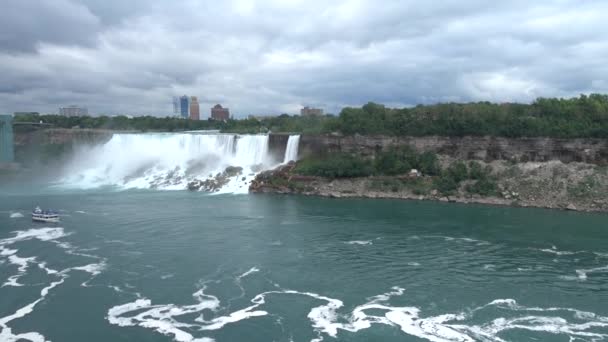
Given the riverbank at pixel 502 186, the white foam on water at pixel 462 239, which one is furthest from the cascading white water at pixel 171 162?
the white foam on water at pixel 462 239

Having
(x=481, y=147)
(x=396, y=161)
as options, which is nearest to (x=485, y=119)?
(x=481, y=147)

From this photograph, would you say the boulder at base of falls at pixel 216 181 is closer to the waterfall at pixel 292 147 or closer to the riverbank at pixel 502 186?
the riverbank at pixel 502 186

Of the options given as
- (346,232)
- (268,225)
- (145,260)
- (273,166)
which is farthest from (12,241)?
(273,166)

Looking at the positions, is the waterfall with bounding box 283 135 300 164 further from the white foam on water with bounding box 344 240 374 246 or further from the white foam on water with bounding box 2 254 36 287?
the white foam on water with bounding box 2 254 36 287

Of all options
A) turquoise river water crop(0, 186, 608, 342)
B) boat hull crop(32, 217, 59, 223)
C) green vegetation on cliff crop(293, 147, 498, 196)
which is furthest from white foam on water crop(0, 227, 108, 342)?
green vegetation on cliff crop(293, 147, 498, 196)

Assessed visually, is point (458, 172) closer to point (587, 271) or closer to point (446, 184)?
point (446, 184)

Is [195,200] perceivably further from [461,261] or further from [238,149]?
[461,261]
